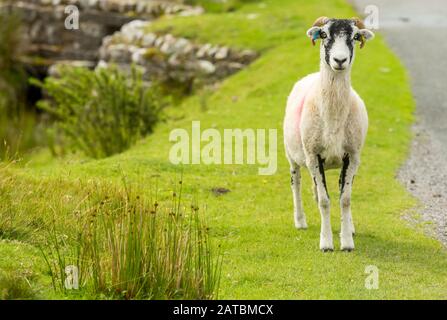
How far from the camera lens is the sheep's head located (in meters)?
10.2

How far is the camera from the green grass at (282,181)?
9609 mm

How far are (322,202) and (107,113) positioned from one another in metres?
11.6

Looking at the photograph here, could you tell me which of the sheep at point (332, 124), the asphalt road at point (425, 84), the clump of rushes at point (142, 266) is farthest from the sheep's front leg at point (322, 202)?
the clump of rushes at point (142, 266)

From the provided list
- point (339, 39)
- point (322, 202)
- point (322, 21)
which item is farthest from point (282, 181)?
point (339, 39)

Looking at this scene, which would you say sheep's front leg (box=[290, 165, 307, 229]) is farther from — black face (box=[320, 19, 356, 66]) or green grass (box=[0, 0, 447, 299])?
black face (box=[320, 19, 356, 66])

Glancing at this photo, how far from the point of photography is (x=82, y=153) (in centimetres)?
2252

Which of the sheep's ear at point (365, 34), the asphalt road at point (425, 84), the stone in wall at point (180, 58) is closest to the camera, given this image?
the sheep's ear at point (365, 34)

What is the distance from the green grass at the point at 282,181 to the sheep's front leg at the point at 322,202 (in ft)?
0.54

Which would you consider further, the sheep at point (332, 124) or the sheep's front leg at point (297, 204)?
the sheep's front leg at point (297, 204)

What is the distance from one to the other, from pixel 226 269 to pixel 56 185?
141 inches

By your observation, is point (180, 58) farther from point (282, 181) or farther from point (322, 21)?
point (322, 21)

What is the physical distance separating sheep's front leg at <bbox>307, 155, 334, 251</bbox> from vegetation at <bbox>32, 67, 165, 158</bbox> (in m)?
10.9

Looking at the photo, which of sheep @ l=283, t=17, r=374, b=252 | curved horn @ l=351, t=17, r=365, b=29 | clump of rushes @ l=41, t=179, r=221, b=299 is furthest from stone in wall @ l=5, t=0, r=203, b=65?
clump of rushes @ l=41, t=179, r=221, b=299

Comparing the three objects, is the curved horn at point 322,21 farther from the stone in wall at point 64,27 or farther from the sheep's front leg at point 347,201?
the stone in wall at point 64,27
